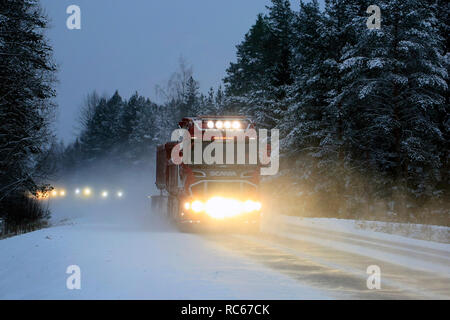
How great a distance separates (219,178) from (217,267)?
305 inches

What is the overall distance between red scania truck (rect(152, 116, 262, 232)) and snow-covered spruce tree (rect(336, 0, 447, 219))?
1112 cm

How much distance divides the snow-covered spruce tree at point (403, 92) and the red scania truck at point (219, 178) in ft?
36.5

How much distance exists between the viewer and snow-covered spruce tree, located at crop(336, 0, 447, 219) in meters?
27.1

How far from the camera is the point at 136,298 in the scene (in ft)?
25.0

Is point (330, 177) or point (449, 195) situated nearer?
point (449, 195)

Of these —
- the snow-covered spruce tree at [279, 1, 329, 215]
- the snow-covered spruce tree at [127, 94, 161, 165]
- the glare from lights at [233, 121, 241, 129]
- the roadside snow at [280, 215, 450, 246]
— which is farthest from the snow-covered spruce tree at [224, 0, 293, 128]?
the snow-covered spruce tree at [127, 94, 161, 165]

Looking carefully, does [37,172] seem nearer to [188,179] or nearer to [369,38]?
[188,179]

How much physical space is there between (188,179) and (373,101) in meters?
15.6

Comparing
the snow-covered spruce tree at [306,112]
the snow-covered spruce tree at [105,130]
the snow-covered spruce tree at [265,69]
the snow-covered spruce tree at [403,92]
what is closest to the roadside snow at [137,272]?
the snow-covered spruce tree at [403,92]

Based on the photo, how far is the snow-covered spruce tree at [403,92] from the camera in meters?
27.1

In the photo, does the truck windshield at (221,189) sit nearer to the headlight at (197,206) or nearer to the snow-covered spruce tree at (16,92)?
the headlight at (197,206)

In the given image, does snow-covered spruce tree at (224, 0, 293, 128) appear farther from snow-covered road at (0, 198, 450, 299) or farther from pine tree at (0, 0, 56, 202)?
snow-covered road at (0, 198, 450, 299)

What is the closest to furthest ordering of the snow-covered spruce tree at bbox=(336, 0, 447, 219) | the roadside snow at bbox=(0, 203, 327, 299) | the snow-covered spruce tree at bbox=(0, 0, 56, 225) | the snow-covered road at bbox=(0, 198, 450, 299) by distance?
the roadside snow at bbox=(0, 203, 327, 299) → the snow-covered road at bbox=(0, 198, 450, 299) → the snow-covered spruce tree at bbox=(0, 0, 56, 225) → the snow-covered spruce tree at bbox=(336, 0, 447, 219)

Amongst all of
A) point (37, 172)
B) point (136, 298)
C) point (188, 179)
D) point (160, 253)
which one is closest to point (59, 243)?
point (160, 253)
